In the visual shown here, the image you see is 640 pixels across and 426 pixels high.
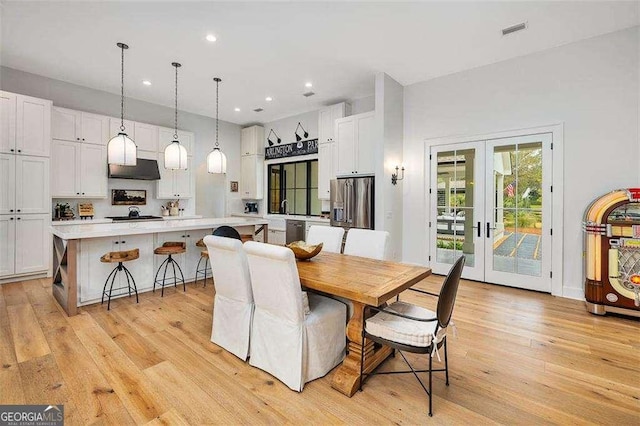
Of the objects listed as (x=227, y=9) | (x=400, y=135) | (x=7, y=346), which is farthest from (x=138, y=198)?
(x=400, y=135)

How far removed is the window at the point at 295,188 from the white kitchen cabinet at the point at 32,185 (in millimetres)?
4132

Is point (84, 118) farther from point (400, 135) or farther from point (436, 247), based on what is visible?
point (436, 247)

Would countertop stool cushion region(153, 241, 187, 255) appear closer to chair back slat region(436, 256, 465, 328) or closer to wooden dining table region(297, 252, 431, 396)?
wooden dining table region(297, 252, 431, 396)

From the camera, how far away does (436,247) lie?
16.3 feet

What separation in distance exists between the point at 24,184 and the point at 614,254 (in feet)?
24.9

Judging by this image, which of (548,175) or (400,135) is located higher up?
(400,135)

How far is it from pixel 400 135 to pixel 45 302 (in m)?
5.43

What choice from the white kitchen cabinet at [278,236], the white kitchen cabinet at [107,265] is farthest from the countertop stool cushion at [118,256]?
the white kitchen cabinet at [278,236]

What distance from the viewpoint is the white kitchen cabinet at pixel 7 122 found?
420cm

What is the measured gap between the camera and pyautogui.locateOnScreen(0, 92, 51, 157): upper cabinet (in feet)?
13.9

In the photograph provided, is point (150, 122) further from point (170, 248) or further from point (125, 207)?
point (170, 248)

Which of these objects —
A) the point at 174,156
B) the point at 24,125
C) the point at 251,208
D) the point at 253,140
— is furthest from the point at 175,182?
the point at 24,125

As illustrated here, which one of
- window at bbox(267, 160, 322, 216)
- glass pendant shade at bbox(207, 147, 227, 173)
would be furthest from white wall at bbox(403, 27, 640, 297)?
glass pendant shade at bbox(207, 147, 227, 173)

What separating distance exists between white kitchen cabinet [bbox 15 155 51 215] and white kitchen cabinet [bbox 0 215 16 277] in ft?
0.59
